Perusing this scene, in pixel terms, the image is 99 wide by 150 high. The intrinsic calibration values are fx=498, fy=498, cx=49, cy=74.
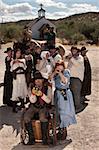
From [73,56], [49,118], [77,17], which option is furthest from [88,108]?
[77,17]

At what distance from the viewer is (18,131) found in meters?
7.93

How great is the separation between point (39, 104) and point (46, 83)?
0.31 m

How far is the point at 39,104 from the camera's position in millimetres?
6996

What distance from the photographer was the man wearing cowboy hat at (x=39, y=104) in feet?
22.7

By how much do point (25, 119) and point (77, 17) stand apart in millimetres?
63466

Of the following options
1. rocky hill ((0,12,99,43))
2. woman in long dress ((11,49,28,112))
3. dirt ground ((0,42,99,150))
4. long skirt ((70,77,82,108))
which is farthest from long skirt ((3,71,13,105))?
rocky hill ((0,12,99,43))

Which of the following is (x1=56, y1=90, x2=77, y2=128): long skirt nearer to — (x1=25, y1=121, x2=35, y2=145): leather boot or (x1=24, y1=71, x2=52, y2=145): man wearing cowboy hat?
(x1=24, y1=71, x2=52, y2=145): man wearing cowboy hat

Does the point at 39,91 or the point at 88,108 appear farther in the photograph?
the point at 88,108

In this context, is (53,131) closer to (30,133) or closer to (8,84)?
(30,133)

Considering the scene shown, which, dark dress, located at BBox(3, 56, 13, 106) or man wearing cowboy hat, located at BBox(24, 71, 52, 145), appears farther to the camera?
dark dress, located at BBox(3, 56, 13, 106)

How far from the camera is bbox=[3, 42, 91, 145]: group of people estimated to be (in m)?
6.98

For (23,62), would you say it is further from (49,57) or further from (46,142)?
(46,142)

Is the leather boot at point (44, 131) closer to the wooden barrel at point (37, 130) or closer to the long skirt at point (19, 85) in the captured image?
the wooden barrel at point (37, 130)

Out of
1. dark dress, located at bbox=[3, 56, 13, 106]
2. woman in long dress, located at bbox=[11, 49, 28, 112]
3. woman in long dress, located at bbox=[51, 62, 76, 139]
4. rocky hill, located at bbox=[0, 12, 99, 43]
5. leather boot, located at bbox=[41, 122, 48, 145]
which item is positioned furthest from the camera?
rocky hill, located at bbox=[0, 12, 99, 43]
